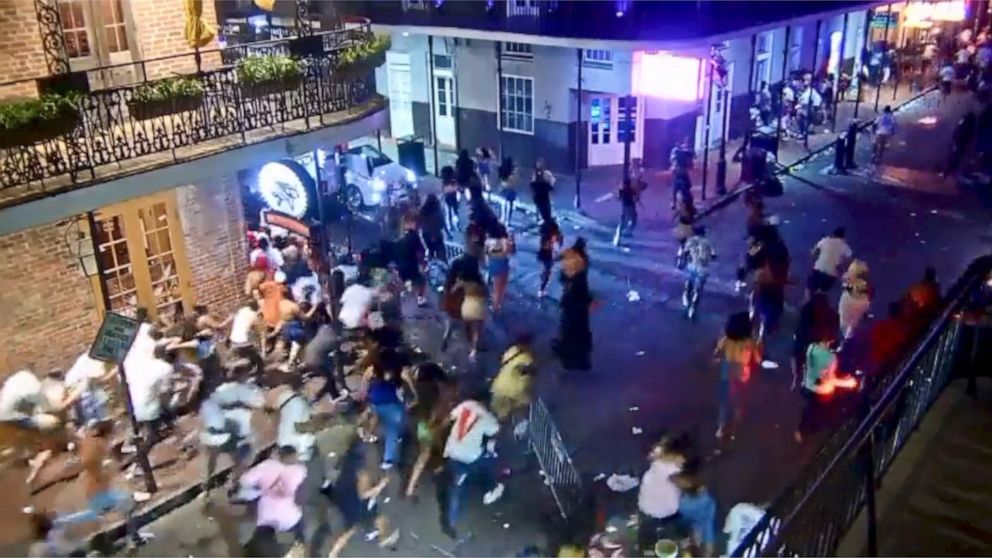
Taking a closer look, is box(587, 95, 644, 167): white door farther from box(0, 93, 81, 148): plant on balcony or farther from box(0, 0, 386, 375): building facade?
box(0, 93, 81, 148): plant on balcony

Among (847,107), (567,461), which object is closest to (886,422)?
(567,461)

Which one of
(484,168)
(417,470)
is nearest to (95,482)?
(417,470)

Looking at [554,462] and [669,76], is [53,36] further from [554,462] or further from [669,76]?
[669,76]

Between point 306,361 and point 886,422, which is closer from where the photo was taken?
point 886,422

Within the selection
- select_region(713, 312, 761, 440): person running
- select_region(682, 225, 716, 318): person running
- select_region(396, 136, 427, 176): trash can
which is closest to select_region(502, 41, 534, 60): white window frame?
select_region(396, 136, 427, 176): trash can

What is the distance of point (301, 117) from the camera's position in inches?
502

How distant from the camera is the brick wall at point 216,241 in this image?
513 inches

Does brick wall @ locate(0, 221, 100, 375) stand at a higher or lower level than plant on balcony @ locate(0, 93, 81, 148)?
lower

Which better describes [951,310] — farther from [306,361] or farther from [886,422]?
[306,361]

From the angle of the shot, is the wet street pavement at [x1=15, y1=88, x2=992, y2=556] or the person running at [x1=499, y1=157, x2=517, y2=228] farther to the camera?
the person running at [x1=499, y1=157, x2=517, y2=228]

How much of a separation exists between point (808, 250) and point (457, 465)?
10.3m

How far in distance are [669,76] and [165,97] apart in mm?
10795

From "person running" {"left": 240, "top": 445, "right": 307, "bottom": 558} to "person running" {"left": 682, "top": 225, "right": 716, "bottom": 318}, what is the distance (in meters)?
7.05

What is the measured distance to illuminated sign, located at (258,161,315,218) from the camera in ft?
41.1
